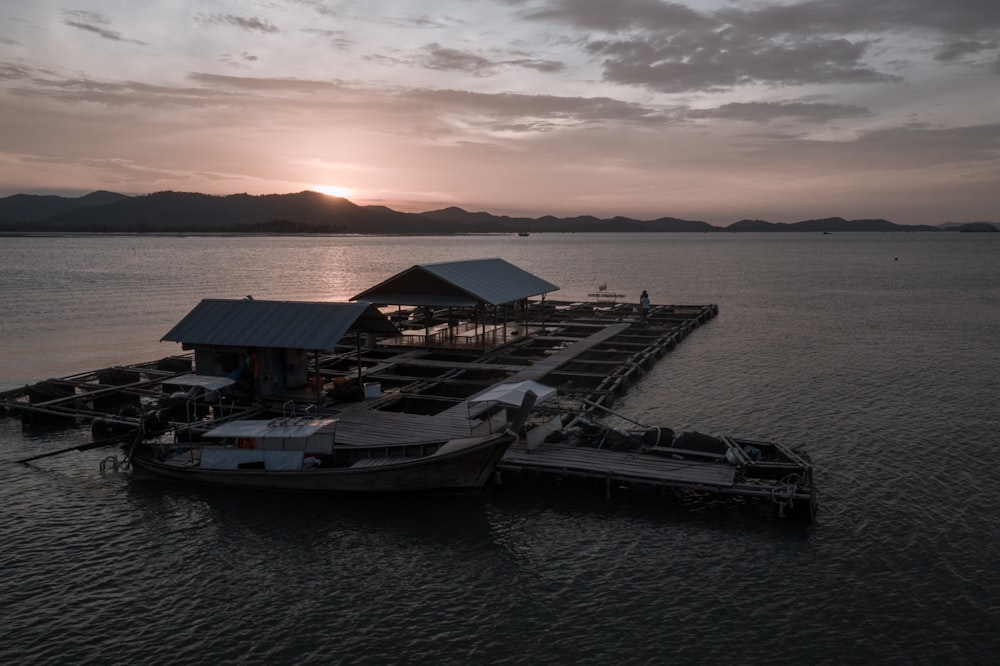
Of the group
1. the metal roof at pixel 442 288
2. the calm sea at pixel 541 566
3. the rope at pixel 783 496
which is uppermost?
the metal roof at pixel 442 288

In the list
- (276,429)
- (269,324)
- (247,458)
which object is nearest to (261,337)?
(269,324)

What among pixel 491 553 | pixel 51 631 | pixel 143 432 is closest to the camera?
pixel 51 631

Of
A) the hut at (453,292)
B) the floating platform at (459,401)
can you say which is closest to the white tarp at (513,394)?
the floating platform at (459,401)

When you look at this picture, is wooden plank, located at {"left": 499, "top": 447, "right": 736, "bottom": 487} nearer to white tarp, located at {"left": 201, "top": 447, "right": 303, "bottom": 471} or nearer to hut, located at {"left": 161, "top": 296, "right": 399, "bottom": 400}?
white tarp, located at {"left": 201, "top": 447, "right": 303, "bottom": 471}

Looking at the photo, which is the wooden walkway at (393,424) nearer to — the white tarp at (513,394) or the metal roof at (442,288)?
the white tarp at (513,394)

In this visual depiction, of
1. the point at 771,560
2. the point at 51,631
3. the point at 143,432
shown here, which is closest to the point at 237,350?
the point at 143,432

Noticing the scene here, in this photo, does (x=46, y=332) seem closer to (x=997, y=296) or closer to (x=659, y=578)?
(x=659, y=578)
